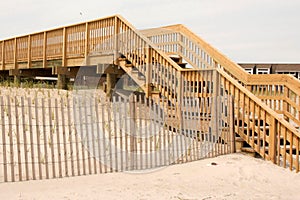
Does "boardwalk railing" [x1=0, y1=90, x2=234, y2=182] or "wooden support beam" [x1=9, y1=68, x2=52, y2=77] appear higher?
"wooden support beam" [x1=9, y1=68, x2=52, y2=77]

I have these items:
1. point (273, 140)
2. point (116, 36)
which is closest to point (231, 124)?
point (273, 140)

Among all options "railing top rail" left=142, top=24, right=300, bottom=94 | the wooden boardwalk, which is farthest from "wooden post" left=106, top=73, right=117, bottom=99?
"railing top rail" left=142, top=24, right=300, bottom=94

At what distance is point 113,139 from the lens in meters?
6.25

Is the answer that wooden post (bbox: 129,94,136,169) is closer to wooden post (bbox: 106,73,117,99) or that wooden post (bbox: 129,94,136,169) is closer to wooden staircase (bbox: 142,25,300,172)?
wooden staircase (bbox: 142,25,300,172)

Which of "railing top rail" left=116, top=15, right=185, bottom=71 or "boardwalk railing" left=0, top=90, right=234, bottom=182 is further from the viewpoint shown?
"railing top rail" left=116, top=15, right=185, bottom=71

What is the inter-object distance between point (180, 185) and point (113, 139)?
5.88 feet

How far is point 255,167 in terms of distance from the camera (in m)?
6.13

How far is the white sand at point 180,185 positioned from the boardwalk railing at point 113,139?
0.28 m

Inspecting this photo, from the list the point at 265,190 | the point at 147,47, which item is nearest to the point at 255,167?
the point at 265,190

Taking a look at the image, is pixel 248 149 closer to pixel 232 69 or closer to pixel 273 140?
pixel 273 140

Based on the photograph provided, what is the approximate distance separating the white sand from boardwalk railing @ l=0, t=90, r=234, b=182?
28 cm

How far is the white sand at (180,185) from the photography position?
4.43m

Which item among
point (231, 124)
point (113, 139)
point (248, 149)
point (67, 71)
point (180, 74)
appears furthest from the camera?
point (67, 71)

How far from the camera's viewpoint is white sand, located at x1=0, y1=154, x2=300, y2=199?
174 inches
